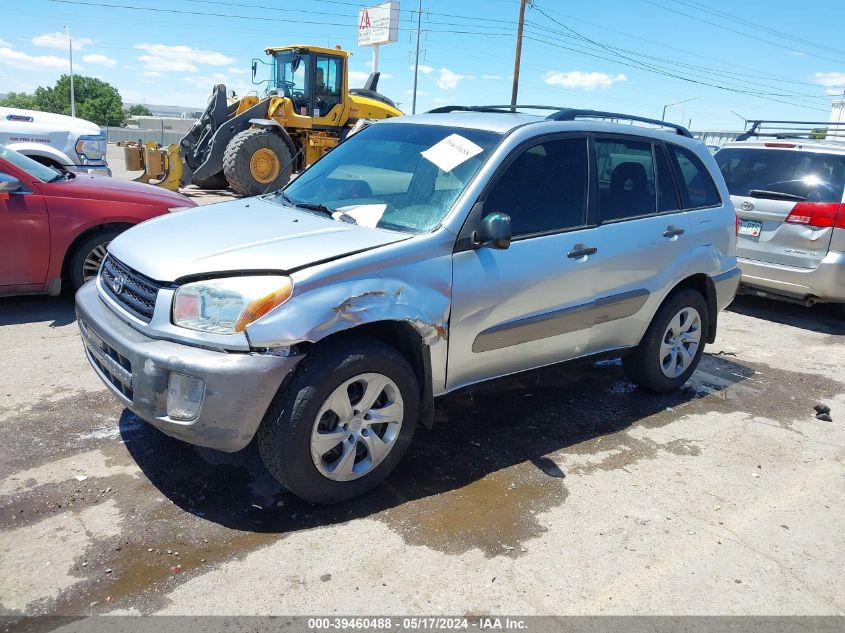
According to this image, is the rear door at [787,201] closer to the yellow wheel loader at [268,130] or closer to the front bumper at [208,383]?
the front bumper at [208,383]

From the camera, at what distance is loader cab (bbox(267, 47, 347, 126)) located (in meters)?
15.1

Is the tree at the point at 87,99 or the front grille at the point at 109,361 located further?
the tree at the point at 87,99

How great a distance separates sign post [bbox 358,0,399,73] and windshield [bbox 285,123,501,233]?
4437cm

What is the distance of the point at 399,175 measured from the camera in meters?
3.88

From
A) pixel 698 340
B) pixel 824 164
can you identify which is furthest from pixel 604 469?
pixel 824 164

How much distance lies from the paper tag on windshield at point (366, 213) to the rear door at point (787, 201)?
17.2 ft

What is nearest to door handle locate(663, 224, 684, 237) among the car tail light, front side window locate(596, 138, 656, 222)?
front side window locate(596, 138, 656, 222)

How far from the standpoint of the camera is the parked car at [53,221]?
5.44 m

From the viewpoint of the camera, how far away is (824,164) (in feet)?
23.4

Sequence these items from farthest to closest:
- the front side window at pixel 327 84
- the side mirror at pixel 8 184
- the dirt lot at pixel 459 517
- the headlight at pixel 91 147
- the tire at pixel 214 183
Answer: the tire at pixel 214 183 < the front side window at pixel 327 84 < the headlight at pixel 91 147 < the side mirror at pixel 8 184 < the dirt lot at pixel 459 517

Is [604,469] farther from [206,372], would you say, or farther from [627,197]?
[206,372]

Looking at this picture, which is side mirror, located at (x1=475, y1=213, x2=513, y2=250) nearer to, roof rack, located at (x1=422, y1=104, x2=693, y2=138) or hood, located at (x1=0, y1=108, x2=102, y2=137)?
roof rack, located at (x1=422, y1=104, x2=693, y2=138)

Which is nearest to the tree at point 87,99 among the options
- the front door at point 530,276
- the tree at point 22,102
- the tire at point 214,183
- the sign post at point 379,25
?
the tree at point 22,102

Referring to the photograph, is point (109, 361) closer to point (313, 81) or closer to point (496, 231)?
point (496, 231)
